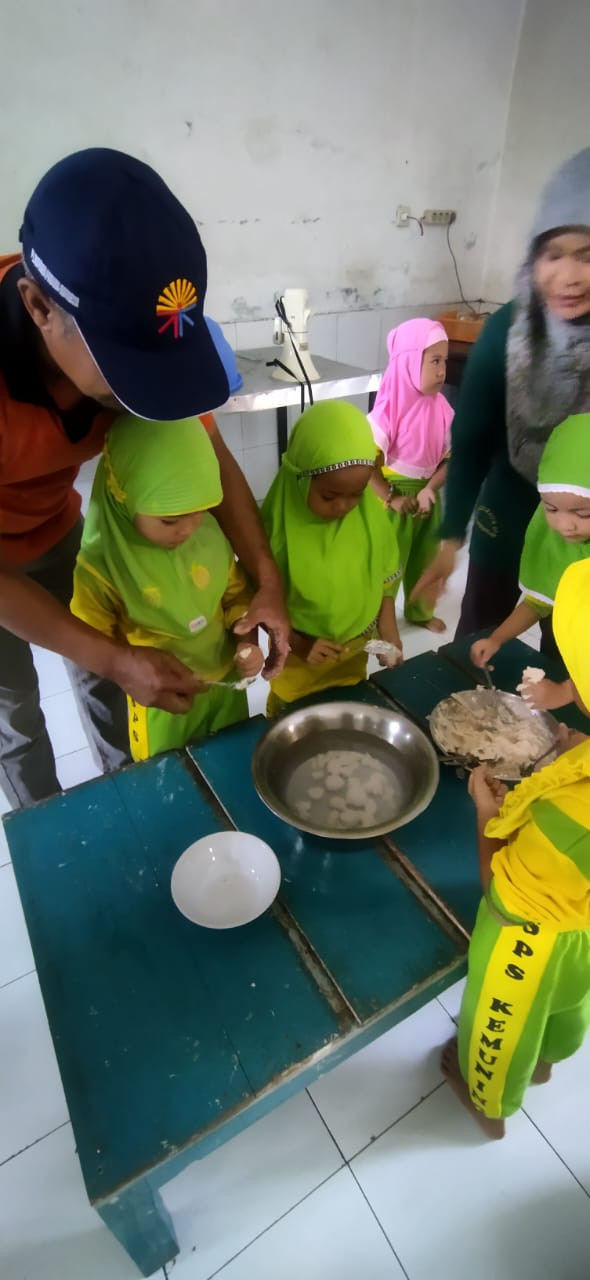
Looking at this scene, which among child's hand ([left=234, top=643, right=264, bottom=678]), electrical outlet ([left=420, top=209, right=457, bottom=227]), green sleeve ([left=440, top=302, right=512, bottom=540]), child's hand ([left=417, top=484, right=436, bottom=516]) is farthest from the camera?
electrical outlet ([left=420, top=209, right=457, bottom=227])

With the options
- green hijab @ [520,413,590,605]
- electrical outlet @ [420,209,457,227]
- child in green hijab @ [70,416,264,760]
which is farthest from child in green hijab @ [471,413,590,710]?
electrical outlet @ [420,209,457,227]

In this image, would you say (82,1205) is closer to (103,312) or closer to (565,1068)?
(565,1068)

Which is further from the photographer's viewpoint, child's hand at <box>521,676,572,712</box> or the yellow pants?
the yellow pants

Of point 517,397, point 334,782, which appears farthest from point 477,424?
point 334,782

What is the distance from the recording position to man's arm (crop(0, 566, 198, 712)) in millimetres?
1099

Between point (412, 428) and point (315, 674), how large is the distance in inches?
48.1

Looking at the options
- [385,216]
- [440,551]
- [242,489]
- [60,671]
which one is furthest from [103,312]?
[385,216]

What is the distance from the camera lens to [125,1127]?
0.73 m

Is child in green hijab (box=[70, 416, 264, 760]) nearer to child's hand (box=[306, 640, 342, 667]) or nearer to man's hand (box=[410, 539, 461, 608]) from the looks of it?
child's hand (box=[306, 640, 342, 667])

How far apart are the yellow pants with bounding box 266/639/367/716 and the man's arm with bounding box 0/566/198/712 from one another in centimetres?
40

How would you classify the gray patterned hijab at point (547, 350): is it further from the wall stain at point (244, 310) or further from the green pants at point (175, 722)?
the wall stain at point (244, 310)

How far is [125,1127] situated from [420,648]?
203 centimetres

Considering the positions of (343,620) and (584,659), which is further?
(343,620)

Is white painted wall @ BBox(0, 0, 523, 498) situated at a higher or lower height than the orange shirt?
higher
